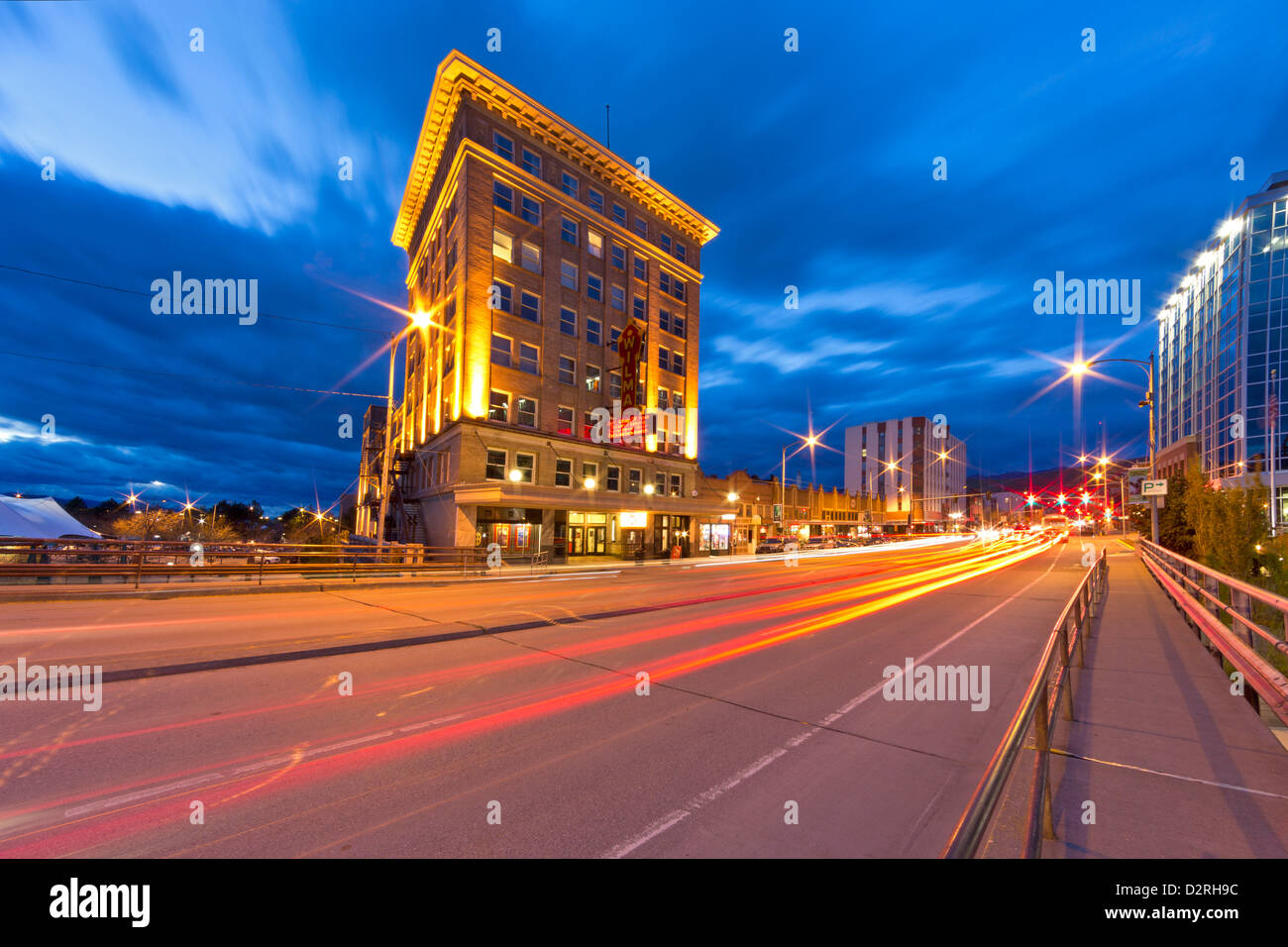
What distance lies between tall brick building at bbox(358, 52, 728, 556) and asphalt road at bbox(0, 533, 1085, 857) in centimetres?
1897

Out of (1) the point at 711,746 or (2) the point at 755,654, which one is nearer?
(1) the point at 711,746

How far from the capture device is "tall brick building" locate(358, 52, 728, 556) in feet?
99.2

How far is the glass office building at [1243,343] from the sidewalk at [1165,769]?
4991cm

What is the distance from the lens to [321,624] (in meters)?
10.7

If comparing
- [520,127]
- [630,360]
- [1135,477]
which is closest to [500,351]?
[630,360]

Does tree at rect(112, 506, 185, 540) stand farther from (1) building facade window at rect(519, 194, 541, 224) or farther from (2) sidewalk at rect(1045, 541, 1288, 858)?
(2) sidewalk at rect(1045, 541, 1288, 858)

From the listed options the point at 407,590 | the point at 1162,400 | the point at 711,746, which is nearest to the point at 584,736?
the point at 711,746

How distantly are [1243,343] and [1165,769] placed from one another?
6670cm

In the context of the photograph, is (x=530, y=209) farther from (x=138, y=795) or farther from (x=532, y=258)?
(x=138, y=795)

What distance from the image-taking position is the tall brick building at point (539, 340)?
30.2 m

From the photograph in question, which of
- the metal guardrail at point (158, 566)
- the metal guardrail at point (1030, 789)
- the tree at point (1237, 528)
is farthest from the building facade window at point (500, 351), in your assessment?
the tree at point (1237, 528)

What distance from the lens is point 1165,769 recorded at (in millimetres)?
4762
